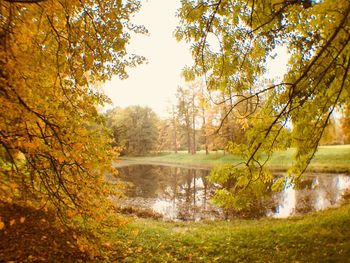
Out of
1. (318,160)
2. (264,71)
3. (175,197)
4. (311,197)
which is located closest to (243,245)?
(264,71)

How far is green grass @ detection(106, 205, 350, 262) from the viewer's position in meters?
5.65

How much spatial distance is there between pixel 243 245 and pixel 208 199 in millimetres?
8523

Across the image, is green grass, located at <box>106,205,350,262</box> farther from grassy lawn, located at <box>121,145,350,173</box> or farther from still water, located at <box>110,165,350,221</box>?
grassy lawn, located at <box>121,145,350,173</box>

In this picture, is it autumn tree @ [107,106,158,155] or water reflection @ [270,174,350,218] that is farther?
autumn tree @ [107,106,158,155]

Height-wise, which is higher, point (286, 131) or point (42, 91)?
point (42, 91)

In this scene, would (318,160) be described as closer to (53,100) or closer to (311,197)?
(311,197)

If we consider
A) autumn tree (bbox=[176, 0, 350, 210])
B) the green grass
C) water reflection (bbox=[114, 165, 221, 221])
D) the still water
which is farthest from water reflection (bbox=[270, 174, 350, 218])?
autumn tree (bbox=[176, 0, 350, 210])

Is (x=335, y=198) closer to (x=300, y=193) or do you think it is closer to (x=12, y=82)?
(x=300, y=193)

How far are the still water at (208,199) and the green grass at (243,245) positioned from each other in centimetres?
269

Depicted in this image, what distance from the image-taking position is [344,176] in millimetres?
19672

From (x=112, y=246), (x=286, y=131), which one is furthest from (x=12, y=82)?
(x=112, y=246)

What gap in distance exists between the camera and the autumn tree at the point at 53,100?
282 cm

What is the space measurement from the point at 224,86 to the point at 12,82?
316 cm

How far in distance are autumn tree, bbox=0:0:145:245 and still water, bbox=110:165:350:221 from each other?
5386 mm
